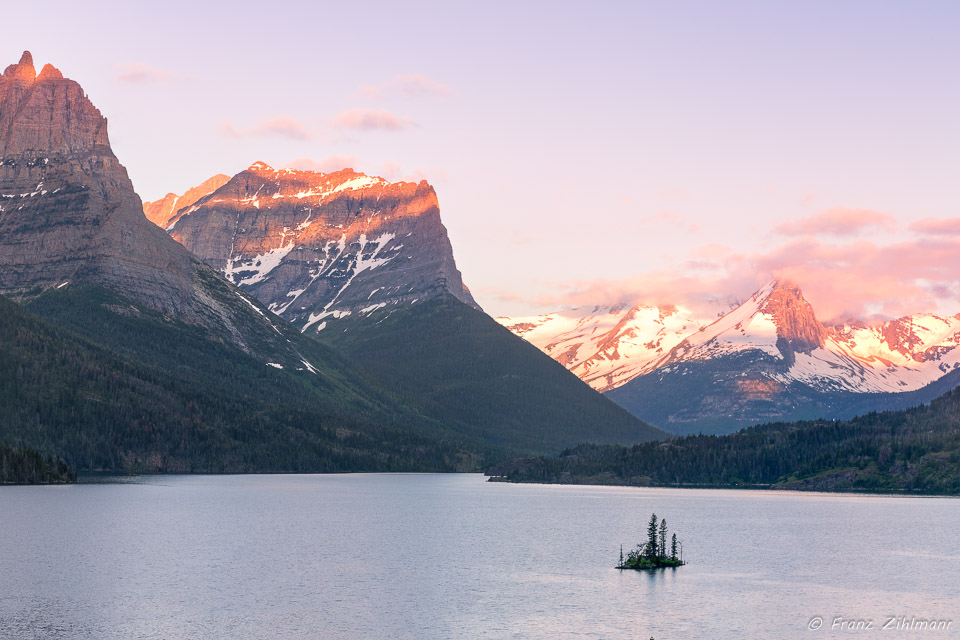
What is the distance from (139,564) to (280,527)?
5296cm

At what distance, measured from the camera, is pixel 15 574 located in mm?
133250

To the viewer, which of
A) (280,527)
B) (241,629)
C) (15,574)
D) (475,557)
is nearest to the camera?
(241,629)

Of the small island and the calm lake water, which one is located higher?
the small island

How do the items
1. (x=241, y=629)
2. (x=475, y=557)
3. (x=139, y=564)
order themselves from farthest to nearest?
(x=475, y=557), (x=139, y=564), (x=241, y=629)

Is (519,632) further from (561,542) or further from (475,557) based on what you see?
(561,542)

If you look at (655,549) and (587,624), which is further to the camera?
(655,549)

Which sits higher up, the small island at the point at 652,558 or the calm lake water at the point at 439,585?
the small island at the point at 652,558

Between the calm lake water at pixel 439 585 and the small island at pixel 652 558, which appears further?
the small island at pixel 652 558

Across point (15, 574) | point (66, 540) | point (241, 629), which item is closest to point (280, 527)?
point (66, 540)

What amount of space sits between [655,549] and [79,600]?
73694mm

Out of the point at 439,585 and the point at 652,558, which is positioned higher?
the point at 652,558

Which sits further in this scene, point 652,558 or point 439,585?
point 652,558

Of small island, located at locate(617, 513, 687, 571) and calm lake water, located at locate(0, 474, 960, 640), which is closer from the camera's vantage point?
calm lake water, located at locate(0, 474, 960, 640)

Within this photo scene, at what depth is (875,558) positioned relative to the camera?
545ft
